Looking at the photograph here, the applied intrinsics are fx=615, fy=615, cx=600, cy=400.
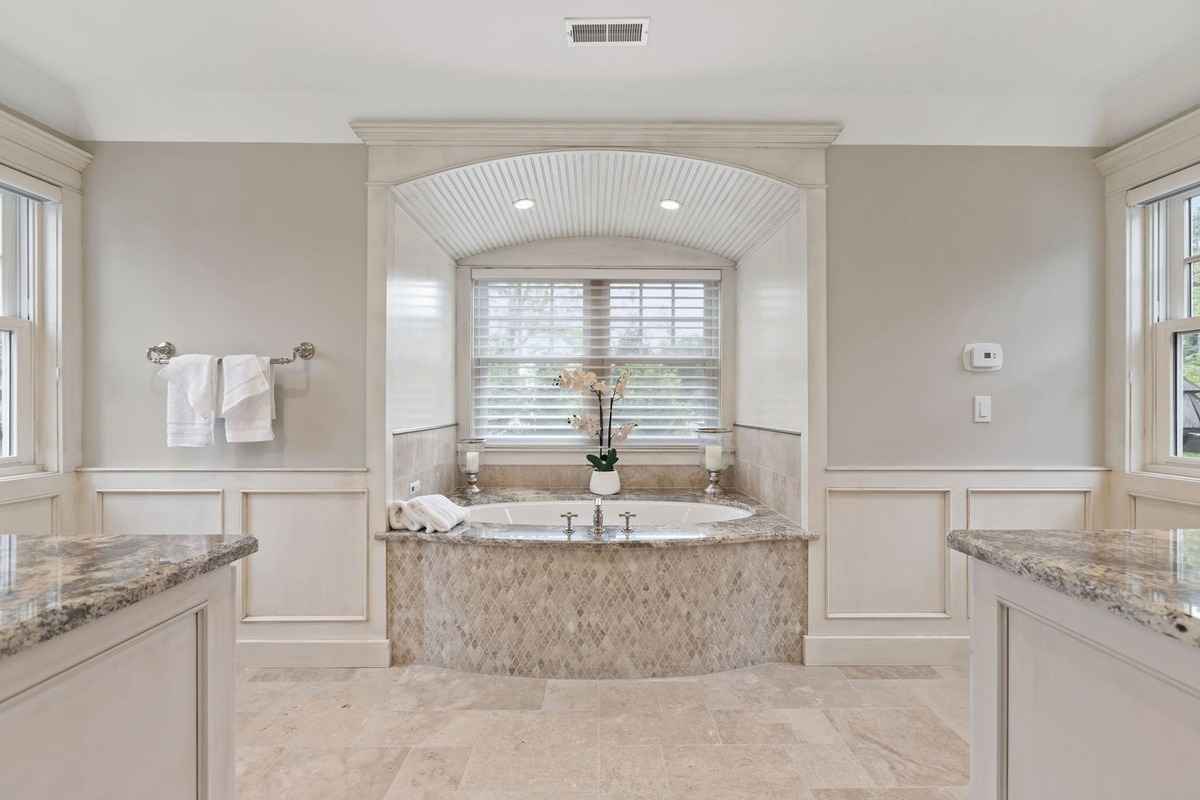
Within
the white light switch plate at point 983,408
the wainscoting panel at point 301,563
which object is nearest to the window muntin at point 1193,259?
the white light switch plate at point 983,408

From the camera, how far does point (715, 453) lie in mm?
3547

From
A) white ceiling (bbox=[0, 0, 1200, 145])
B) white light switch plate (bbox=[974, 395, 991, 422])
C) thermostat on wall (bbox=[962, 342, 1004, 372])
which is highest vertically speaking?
white ceiling (bbox=[0, 0, 1200, 145])

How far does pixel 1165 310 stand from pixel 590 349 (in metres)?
2.71

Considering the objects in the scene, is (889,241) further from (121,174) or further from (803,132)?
(121,174)

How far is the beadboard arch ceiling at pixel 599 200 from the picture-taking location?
8.89 feet

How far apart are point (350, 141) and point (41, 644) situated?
236cm

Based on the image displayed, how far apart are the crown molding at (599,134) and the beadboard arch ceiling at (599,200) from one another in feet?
0.19

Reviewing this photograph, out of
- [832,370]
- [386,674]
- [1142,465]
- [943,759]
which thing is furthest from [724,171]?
[386,674]

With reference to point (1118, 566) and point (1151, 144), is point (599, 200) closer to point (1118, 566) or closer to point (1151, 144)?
point (1151, 144)

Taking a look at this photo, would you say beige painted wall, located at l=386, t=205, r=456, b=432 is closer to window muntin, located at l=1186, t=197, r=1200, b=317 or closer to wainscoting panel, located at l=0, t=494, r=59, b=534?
wainscoting panel, located at l=0, t=494, r=59, b=534

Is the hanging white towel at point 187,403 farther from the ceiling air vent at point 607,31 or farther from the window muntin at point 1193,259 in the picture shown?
the window muntin at point 1193,259

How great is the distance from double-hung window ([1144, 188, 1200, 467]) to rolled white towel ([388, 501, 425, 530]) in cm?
310

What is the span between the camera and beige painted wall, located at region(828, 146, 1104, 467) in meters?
2.63

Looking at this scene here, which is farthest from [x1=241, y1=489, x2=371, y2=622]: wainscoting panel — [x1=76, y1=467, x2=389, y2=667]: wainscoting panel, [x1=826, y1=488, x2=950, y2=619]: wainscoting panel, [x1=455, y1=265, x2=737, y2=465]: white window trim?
[x1=826, y1=488, x2=950, y2=619]: wainscoting panel
